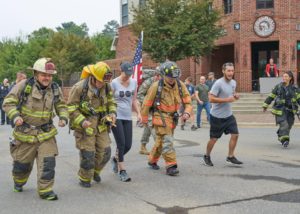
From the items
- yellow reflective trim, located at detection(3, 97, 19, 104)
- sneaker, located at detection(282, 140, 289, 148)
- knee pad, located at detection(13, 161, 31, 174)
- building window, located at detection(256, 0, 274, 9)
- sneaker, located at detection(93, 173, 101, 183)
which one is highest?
building window, located at detection(256, 0, 274, 9)

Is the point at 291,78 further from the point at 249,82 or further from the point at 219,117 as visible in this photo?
the point at 249,82

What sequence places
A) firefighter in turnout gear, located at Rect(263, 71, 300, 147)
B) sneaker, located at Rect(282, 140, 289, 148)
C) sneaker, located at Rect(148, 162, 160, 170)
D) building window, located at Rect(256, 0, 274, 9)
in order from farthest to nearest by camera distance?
1. building window, located at Rect(256, 0, 274, 9)
2. sneaker, located at Rect(282, 140, 289, 148)
3. firefighter in turnout gear, located at Rect(263, 71, 300, 147)
4. sneaker, located at Rect(148, 162, 160, 170)

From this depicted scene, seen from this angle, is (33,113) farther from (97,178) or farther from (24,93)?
(97,178)

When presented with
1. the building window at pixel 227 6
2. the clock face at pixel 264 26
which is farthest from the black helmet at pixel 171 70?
the building window at pixel 227 6

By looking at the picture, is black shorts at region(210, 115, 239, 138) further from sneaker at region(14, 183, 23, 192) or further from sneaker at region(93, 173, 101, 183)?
sneaker at region(14, 183, 23, 192)

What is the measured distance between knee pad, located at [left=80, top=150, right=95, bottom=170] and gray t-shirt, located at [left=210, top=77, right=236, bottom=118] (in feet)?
8.41

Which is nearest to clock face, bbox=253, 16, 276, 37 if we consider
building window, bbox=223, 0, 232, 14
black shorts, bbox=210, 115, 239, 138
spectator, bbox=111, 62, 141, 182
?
building window, bbox=223, 0, 232, 14

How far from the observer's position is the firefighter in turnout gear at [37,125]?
6.13 meters

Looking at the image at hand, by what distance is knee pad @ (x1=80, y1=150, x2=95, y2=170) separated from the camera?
6.64m

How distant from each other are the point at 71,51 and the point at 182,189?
3383cm

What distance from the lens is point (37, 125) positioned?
623cm

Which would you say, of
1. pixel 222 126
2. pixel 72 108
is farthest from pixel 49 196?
pixel 222 126

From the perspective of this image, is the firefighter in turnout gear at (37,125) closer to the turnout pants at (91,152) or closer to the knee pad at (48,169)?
the knee pad at (48,169)

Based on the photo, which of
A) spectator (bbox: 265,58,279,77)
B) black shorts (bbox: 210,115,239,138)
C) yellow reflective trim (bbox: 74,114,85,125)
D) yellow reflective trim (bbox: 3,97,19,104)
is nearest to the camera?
yellow reflective trim (bbox: 3,97,19,104)
